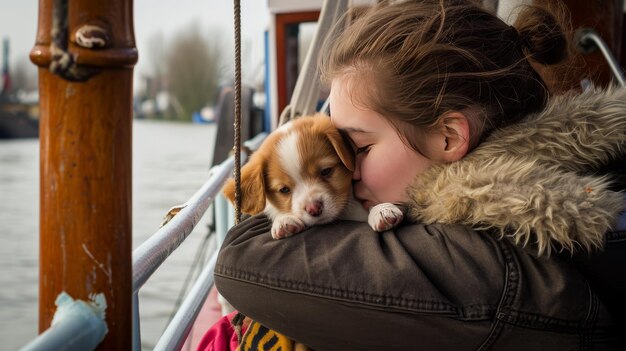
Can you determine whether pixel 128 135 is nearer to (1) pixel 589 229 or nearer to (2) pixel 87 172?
(2) pixel 87 172

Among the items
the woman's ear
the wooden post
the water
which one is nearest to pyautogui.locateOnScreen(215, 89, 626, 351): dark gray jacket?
the woman's ear

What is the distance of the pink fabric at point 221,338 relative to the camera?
147cm

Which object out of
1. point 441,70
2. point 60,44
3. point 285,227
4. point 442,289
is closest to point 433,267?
point 442,289

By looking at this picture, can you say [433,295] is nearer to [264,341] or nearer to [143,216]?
[264,341]

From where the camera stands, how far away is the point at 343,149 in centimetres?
159

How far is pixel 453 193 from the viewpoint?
1152 millimetres

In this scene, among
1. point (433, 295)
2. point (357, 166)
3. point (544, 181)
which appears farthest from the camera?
point (357, 166)

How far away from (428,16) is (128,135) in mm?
905

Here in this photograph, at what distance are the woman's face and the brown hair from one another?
25mm

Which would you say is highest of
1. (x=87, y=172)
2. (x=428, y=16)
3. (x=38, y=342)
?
(x=428, y=16)

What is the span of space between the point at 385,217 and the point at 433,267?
0.97 ft

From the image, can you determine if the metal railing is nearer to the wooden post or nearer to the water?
the wooden post

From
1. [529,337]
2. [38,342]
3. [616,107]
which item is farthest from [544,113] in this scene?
[38,342]

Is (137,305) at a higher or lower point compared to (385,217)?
lower
